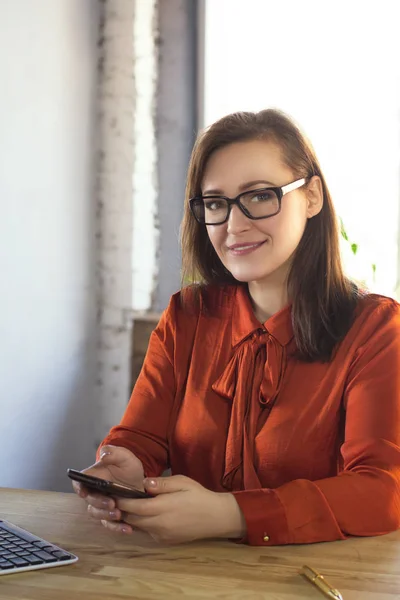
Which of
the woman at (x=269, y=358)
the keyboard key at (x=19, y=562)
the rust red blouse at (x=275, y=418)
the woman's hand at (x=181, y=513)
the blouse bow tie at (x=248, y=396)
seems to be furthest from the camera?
the blouse bow tie at (x=248, y=396)

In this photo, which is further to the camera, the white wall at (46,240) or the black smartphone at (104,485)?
the white wall at (46,240)

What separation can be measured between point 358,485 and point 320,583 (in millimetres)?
348

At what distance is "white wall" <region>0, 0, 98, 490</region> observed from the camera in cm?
278

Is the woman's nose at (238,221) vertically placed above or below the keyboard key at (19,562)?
above

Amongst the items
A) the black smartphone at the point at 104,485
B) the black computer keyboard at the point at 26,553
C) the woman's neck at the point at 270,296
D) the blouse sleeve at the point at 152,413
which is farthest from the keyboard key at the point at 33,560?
Result: the woman's neck at the point at 270,296

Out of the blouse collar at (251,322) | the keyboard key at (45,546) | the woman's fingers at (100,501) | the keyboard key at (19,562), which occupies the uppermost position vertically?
the blouse collar at (251,322)

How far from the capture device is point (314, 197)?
180 centimetres

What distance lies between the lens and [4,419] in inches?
109

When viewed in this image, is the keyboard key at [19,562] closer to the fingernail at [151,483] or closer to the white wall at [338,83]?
the fingernail at [151,483]

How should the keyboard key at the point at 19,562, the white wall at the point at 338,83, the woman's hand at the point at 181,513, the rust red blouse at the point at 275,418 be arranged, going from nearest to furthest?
the keyboard key at the point at 19,562, the woman's hand at the point at 181,513, the rust red blouse at the point at 275,418, the white wall at the point at 338,83

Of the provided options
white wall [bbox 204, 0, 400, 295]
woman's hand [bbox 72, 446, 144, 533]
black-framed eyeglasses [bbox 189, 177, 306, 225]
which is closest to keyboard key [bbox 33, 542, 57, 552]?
woman's hand [bbox 72, 446, 144, 533]

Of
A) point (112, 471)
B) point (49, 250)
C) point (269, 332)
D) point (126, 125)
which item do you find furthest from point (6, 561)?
point (126, 125)

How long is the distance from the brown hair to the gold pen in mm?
596

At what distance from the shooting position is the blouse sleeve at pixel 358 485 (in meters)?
1.31
